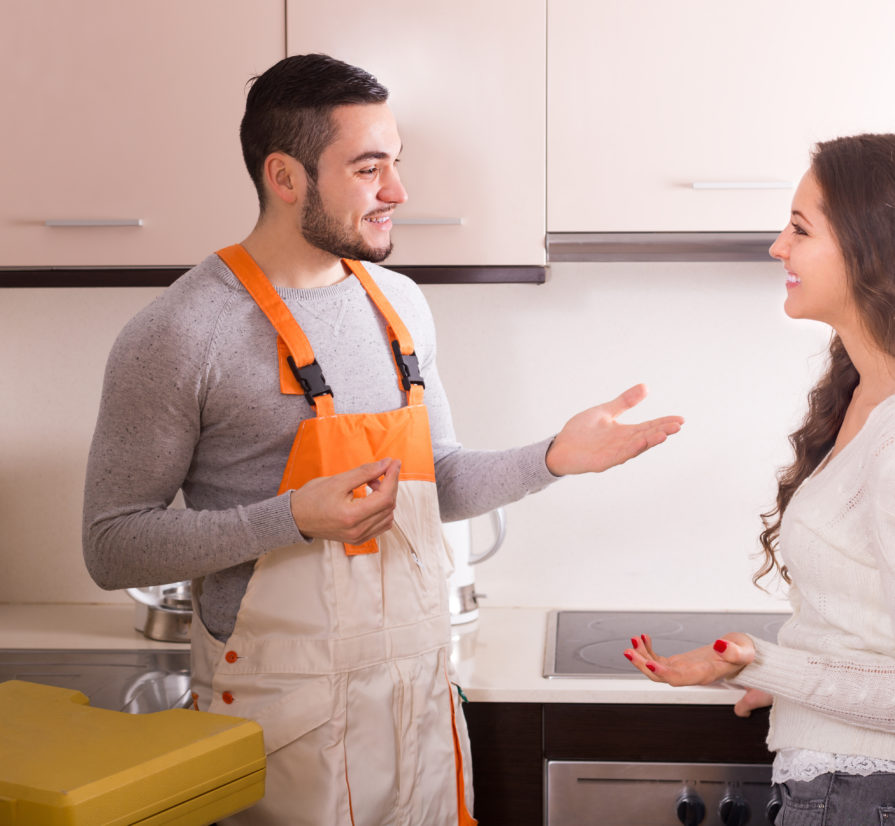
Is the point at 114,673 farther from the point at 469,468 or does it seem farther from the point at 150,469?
the point at 469,468

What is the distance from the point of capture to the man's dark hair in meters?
1.41

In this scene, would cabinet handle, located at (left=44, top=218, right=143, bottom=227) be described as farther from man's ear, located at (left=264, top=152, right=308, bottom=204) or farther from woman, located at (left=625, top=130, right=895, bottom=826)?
woman, located at (left=625, top=130, right=895, bottom=826)

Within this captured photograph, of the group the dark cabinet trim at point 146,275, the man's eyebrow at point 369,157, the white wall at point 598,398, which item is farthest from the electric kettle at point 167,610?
the man's eyebrow at point 369,157

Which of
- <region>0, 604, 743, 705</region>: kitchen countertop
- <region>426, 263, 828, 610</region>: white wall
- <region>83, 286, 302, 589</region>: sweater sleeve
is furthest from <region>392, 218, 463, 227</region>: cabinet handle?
<region>0, 604, 743, 705</region>: kitchen countertop

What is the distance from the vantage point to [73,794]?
2.97 feet

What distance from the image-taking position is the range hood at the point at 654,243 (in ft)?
5.82

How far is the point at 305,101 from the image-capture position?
141 cm

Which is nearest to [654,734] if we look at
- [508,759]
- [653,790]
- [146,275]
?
[653,790]

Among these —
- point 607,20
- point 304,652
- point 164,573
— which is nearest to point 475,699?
point 304,652

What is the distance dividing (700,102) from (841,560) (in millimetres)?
890

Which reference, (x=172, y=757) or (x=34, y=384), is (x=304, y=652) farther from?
(x=34, y=384)

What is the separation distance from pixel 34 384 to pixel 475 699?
121cm

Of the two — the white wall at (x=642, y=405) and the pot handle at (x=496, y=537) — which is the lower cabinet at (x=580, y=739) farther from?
the white wall at (x=642, y=405)

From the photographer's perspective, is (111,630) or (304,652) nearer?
(304,652)
